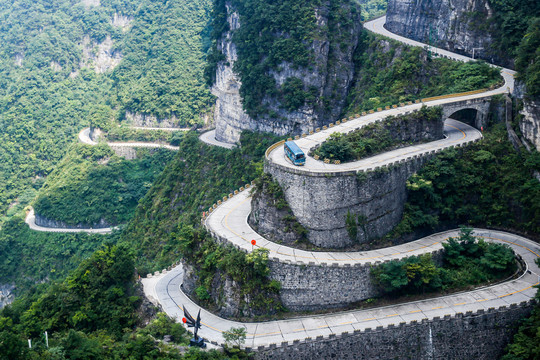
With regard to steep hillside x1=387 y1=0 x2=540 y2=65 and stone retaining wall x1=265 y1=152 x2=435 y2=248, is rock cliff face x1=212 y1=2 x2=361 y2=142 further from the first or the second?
stone retaining wall x1=265 y1=152 x2=435 y2=248

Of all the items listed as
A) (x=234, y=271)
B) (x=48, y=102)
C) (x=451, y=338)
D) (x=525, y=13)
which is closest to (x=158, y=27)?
(x=48, y=102)

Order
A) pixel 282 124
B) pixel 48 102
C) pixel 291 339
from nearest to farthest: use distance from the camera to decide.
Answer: pixel 291 339
pixel 282 124
pixel 48 102

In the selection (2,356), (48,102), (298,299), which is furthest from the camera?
(48,102)

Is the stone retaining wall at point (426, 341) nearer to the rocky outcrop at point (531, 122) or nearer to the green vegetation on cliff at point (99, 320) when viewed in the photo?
the green vegetation on cliff at point (99, 320)

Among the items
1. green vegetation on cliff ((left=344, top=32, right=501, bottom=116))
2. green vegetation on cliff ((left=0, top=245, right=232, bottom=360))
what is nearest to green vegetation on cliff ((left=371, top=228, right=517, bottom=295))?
green vegetation on cliff ((left=0, top=245, right=232, bottom=360))

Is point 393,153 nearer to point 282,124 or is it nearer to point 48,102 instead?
point 282,124

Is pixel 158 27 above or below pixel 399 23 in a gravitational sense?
below
